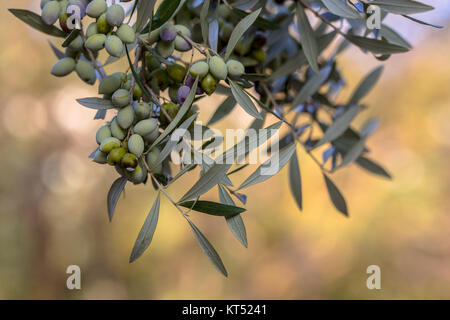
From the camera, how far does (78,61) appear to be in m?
0.34

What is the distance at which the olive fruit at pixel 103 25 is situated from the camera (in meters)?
0.28

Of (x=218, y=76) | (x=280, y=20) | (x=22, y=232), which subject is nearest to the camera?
(x=218, y=76)

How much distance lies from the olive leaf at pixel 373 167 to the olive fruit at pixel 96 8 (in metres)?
0.40

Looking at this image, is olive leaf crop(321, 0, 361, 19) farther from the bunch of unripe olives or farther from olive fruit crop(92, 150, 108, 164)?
olive fruit crop(92, 150, 108, 164)

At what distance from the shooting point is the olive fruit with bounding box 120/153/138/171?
10.4 inches

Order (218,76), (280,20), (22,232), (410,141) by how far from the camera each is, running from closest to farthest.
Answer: (218,76) → (280,20) → (22,232) → (410,141)

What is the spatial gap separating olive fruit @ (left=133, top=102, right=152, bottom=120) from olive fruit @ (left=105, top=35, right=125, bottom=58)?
37 millimetres

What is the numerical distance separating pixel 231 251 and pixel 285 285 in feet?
1.24

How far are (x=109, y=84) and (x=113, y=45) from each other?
3cm

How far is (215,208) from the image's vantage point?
0.99 feet

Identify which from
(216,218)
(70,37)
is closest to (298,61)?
(70,37)

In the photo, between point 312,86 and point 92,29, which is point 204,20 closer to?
point 92,29
